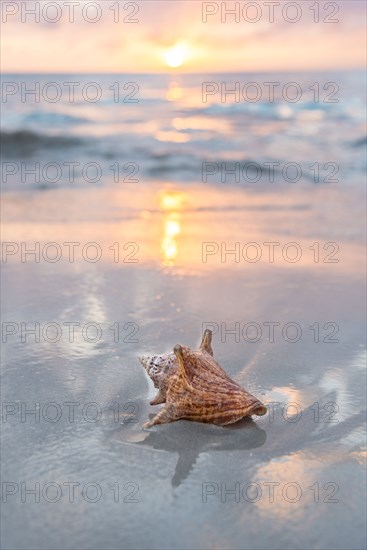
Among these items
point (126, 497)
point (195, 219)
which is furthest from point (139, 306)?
point (195, 219)

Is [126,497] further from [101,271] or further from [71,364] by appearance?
[101,271]

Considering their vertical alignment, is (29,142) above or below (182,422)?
above

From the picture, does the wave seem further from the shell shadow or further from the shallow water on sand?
the shell shadow

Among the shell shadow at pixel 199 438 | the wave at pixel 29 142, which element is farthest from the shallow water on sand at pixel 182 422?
the wave at pixel 29 142

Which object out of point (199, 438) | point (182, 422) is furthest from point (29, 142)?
point (199, 438)

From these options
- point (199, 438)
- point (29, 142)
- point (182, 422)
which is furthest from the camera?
point (29, 142)

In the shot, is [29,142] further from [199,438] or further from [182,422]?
[199,438]

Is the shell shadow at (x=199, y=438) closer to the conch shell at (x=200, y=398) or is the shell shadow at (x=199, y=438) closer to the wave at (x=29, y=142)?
the conch shell at (x=200, y=398)

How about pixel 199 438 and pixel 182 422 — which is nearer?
pixel 199 438
